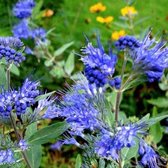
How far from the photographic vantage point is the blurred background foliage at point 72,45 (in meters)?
3.21

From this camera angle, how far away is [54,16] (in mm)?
4301

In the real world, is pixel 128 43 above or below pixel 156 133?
above

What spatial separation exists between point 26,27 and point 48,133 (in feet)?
6.21

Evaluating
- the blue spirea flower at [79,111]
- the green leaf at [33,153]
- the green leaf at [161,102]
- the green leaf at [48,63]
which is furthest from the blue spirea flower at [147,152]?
the green leaf at [48,63]

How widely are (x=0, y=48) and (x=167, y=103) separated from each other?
172 centimetres

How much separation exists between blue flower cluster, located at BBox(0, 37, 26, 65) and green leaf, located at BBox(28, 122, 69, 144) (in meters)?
0.22

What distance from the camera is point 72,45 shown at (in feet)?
12.6

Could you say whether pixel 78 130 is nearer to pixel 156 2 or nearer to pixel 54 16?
pixel 54 16

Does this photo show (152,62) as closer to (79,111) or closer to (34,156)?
(79,111)

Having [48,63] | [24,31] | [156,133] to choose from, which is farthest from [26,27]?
[156,133]

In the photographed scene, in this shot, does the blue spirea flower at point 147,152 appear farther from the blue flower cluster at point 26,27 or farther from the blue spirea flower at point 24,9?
the blue spirea flower at point 24,9

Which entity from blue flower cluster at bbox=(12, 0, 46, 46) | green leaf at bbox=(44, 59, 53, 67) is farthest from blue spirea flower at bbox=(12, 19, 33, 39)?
green leaf at bbox=(44, 59, 53, 67)

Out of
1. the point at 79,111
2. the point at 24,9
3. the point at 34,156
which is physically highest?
the point at 24,9

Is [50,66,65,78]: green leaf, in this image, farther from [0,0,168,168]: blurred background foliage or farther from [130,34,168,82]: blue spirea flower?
[130,34,168,82]: blue spirea flower
